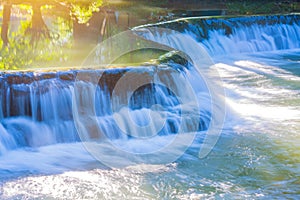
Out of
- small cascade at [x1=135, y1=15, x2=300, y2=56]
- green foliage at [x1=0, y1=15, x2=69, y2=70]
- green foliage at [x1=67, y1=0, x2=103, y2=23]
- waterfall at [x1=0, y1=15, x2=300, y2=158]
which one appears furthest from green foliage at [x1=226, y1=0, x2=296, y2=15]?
waterfall at [x1=0, y1=15, x2=300, y2=158]

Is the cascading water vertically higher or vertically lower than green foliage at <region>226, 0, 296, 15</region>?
lower

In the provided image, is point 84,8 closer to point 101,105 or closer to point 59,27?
point 59,27

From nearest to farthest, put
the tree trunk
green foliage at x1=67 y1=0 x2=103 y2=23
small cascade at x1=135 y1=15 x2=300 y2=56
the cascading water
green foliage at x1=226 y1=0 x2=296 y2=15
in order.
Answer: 1. the cascading water
2. the tree trunk
3. green foliage at x1=67 y1=0 x2=103 y2=23
4. small cascade at x1=135 y1=15 x2=300 y2=56
5. green foliage at x1=226 y1=0 x2=296 y2=15

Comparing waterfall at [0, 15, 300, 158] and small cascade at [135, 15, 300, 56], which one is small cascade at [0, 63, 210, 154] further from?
small cascade at [135, 15, 300, 56]

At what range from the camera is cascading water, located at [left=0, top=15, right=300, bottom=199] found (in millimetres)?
6680

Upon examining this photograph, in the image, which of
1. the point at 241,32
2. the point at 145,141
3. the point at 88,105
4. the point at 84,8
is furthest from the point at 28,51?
the point at 241,32

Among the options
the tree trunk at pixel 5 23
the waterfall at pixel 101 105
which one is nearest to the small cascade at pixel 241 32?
the tree trunk at pixel 5 23

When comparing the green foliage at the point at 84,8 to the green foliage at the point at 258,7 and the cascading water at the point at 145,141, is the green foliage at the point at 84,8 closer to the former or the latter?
the cascading water at the point at 145,141

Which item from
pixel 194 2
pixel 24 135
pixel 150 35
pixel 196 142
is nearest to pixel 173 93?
pixel 196 142

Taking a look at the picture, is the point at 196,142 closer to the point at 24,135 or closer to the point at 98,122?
the point at 98,122

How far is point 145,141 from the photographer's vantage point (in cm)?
834

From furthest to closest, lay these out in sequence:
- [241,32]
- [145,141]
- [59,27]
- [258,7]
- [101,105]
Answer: [258,7] → [241,32] → [59,27] → [101,105] → [145,141]

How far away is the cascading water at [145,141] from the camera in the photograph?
21.9ft

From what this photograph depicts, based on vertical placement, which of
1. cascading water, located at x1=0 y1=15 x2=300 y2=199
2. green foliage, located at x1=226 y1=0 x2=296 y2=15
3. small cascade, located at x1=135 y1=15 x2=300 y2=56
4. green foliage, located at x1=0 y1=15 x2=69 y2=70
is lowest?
cascading water, located at x1=0 y1=15 x2=300 y2=199
